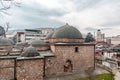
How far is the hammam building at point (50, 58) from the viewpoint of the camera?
12844 millimetres

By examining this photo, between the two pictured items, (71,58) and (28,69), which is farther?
(71,58)

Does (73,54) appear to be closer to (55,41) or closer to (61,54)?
(61,54)

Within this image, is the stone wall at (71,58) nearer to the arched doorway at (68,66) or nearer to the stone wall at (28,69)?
the arched doorway at (68,66)

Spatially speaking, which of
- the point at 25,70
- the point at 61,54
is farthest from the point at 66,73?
the point at 25,70

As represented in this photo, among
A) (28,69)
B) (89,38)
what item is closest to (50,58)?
(28,69)

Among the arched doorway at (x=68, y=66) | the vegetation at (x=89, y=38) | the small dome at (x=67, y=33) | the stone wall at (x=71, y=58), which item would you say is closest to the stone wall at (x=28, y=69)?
the stone wall at (x=71, y=58)

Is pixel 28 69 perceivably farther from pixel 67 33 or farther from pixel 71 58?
pixel 67 33

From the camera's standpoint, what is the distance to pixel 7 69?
12.8 meters

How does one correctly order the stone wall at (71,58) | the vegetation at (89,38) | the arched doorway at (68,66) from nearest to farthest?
1. the stone wall at (71,58)
2. the arched doorway at (68,66)
3. the vegetation at (89,38)

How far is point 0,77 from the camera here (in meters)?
12.5

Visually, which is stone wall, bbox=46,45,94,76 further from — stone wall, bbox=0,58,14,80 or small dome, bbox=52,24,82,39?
stone wall, bbox=0,58,14,80

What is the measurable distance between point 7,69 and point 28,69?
1.78 meters

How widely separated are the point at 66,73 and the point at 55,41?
401cm

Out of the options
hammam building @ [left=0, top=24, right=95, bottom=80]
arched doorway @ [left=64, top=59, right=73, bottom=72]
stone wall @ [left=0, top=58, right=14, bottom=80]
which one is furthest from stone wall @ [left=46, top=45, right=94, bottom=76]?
stone wall @ [left=0, top=58, right=14, bottom=80]
